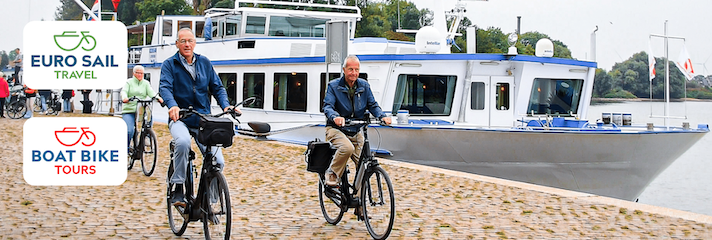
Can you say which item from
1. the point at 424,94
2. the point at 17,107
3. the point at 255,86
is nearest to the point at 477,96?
the point at 424,94

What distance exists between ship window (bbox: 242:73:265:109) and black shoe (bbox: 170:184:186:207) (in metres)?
10.8

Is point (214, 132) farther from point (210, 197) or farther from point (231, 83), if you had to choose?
point (231, 83)

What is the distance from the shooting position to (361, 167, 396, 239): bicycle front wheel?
5941mm

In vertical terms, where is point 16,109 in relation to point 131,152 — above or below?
above

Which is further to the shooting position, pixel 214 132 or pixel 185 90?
pixel 185 90

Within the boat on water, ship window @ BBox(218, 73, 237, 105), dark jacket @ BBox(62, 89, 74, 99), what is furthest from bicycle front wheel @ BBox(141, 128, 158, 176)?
dark jacket @ BBox(62, 89, 74, 99)

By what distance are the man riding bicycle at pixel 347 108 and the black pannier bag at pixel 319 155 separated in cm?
7

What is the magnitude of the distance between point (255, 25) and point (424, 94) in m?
5.98

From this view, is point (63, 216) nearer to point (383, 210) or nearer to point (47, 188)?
point (47, 188)

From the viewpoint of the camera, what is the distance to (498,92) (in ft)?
44.9

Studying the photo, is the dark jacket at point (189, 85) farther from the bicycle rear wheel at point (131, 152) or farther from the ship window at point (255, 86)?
the ship window at point (255, 86)

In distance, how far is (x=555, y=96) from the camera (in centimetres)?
1411

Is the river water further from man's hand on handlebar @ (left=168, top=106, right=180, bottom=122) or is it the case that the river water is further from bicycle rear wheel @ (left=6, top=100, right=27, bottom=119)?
bicycle rear wheel @ (left=6, top=100, right=27, bottom=119)

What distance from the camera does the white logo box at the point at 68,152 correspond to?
8297 mm
